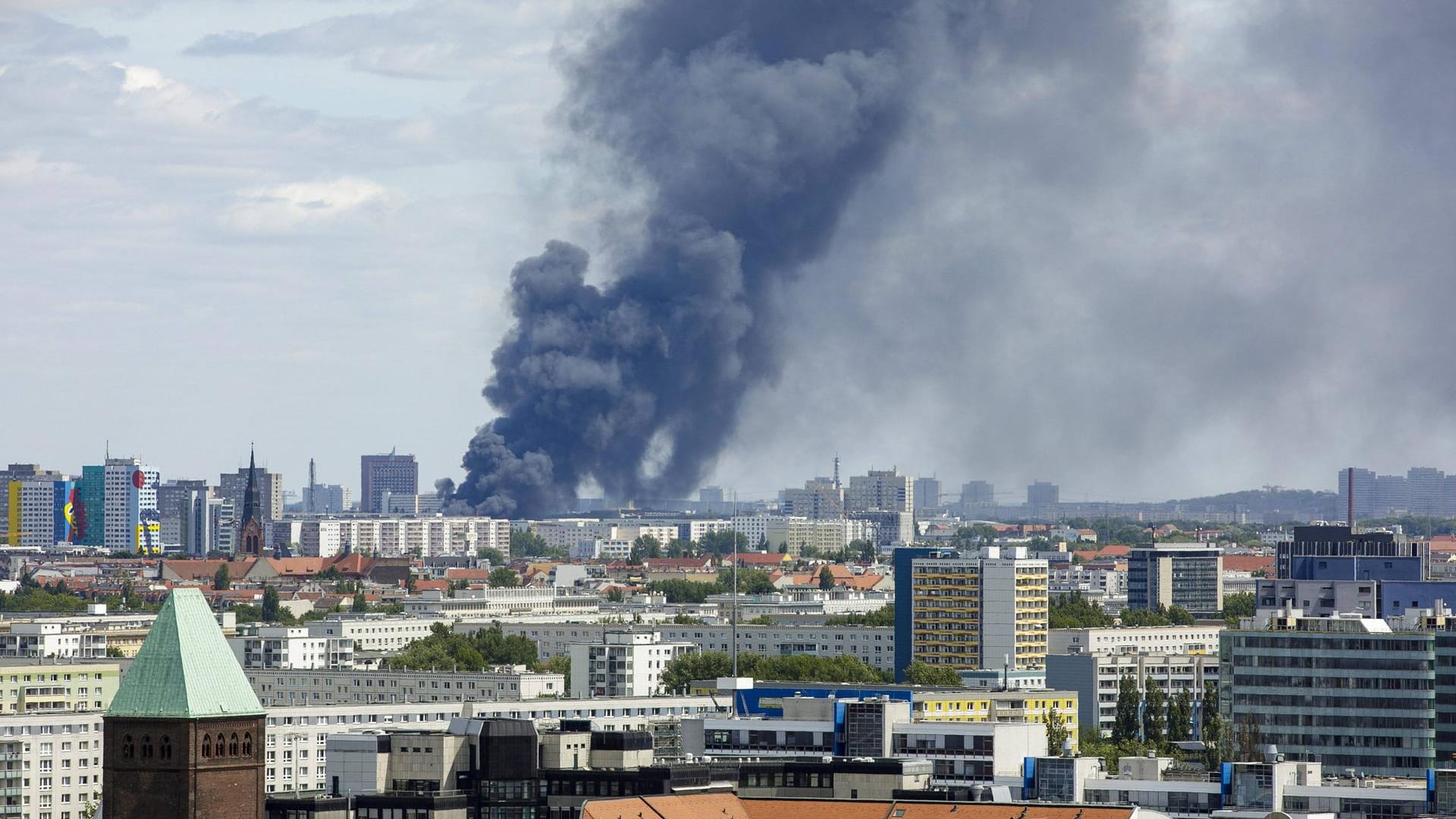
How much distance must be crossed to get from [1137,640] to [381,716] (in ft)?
149

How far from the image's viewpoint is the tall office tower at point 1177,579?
158125 millimetres

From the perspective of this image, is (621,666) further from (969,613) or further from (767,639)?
(767,639)

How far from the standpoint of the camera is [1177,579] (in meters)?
160

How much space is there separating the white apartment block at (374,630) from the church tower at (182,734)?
81557 mm

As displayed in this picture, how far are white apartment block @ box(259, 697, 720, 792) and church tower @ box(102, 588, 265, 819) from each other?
30.9 metres

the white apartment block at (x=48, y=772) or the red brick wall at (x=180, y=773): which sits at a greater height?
the red brick wall at (x=180, y=773)

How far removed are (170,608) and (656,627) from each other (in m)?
83.5

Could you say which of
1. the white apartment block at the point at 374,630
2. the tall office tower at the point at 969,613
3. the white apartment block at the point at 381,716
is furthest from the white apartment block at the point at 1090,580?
A: the white apartment block at the point at 381,716

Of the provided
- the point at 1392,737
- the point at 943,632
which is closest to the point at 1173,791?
the point at 1392,737

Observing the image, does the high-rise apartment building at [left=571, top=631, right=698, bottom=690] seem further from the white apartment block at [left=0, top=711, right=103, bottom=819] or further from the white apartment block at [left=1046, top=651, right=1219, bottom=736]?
the white apartment block at [left=0, top=711, right=103, bottom=819]

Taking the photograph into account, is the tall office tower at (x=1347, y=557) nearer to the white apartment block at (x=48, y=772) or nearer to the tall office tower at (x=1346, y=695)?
the tall office tower at (x=1346, y=695)

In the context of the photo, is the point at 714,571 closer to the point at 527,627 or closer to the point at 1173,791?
the point at 527,627

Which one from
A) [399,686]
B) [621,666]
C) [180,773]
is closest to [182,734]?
[180,773]

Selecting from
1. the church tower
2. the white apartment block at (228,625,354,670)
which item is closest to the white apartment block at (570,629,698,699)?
the white apartment block at (228,625,354,670)
